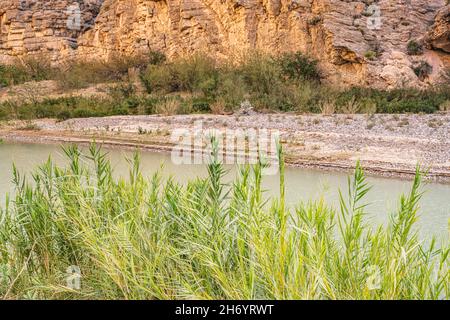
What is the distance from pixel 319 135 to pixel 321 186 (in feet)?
16.6

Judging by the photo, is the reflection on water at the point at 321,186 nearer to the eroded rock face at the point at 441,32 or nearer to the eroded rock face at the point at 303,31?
the eroded rock face at the point at 303,31

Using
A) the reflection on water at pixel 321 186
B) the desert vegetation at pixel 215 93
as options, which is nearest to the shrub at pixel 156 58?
the desert vegetation at pixel 215 93

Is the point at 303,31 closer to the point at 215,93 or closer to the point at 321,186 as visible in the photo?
the point at 215,93

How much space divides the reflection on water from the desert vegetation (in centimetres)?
697

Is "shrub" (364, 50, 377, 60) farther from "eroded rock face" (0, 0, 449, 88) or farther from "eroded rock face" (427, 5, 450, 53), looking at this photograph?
"eroded rock face" (427, 5, 450, 53)

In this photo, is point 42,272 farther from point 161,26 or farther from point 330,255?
point 161,26

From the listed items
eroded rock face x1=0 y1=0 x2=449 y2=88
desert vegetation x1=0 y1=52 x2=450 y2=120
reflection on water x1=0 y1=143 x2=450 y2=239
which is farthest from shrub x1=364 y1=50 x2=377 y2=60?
reflection on water x1=0 y1=143 x2=450 y2=239

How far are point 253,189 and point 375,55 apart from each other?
1952cm

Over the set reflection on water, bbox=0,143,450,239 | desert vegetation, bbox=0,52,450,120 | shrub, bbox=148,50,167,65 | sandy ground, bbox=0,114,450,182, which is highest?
shrub, bbox=148,50,167,65

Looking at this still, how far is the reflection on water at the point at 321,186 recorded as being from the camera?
5410 millimetres

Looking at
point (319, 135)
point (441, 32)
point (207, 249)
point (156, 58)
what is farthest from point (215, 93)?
point (207, 249)

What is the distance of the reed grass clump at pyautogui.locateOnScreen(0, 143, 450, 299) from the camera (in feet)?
7.52

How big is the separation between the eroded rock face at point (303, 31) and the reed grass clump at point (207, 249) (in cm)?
1804
